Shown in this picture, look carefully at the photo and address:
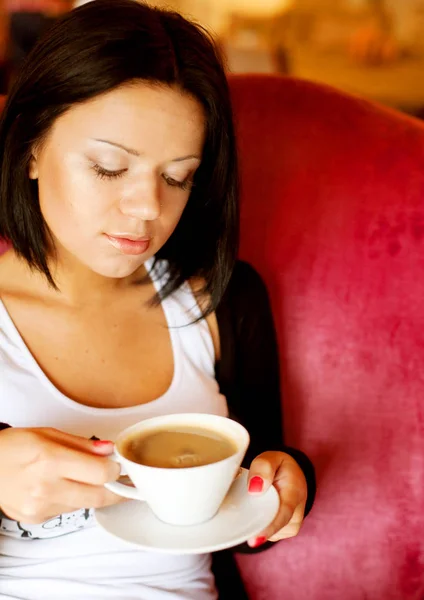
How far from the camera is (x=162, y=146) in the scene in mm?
884

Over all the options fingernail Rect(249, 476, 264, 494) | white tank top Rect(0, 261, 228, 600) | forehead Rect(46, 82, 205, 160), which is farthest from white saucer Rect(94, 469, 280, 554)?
forehead Rect(46, 82, 205, 160)

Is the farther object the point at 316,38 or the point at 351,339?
the point at 316,38

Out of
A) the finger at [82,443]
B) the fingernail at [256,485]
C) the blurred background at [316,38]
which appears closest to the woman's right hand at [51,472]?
the finger at [82,443]

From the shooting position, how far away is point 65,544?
95 cm

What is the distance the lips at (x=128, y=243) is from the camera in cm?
92

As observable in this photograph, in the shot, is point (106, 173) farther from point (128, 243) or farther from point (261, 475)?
point (261, 475)

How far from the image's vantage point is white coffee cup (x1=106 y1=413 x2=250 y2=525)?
2.30ft

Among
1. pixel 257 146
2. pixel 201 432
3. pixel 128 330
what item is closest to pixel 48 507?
pixel 201 432

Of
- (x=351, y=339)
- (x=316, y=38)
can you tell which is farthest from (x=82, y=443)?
(x=316, y=38)

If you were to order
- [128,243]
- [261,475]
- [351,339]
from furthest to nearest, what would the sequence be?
[351,339], [128,243], [261,475]

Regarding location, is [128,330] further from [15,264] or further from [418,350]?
[418,350]

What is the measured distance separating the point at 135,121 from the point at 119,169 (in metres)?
0.06

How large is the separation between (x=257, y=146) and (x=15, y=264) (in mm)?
419

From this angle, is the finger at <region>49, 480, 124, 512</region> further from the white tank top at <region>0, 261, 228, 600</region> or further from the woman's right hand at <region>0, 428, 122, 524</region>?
the white tank top at <region>0, 261, 228, 600</region>
